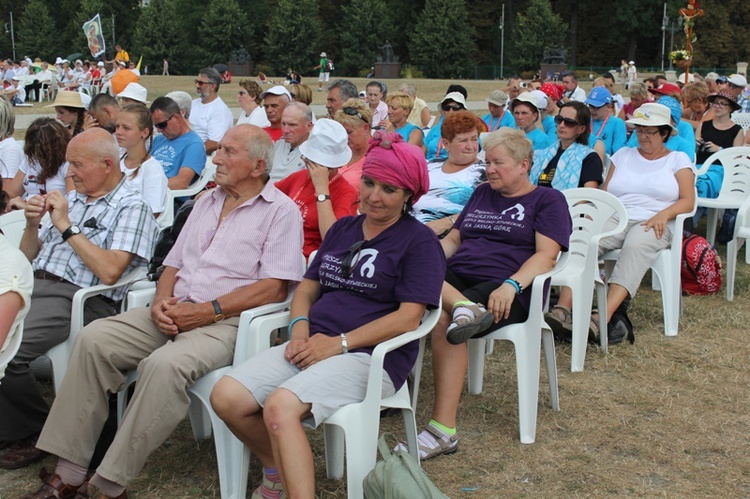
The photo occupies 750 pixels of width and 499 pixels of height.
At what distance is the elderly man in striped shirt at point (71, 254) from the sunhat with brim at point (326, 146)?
2.83 feet

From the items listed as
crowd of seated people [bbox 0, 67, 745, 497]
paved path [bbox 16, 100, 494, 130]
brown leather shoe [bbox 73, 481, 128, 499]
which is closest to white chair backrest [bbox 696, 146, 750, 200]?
crowd of seated people [bbox 0, 67, 745, 497]

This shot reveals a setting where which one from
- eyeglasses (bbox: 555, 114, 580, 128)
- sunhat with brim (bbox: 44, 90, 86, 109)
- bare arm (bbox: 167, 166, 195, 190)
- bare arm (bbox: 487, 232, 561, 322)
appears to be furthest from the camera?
sunhat with brim (bbox: 44, 90, 86, 109)

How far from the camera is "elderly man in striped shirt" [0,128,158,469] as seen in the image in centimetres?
347

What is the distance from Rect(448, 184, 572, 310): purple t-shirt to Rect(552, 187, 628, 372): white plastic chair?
459mm

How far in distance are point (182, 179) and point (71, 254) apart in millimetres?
2332

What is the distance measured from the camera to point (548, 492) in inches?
126

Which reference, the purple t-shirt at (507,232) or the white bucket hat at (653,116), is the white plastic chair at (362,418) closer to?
the purple t-shirt at (507,232)

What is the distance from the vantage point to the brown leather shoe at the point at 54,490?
10.0ft

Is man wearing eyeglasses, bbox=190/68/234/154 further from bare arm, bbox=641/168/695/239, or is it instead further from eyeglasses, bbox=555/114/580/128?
bare arm, bbox=641/168/695/239

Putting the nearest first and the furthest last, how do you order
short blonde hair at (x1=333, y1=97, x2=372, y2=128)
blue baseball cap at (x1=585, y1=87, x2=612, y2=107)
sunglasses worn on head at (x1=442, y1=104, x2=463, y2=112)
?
short blonde hair at (x1=333, y1=97, x2=372, y2=128) < sunglasses worn on head at (x1=442, y1=104, x2=463, y2=112) < blue baseball cap at (x1=585, y1=87, x2=612, y2=107)

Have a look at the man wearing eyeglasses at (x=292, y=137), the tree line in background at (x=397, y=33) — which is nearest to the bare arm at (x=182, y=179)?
the man wearing eyeglasses at (x=292, y=137)

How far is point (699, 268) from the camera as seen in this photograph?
229 inches

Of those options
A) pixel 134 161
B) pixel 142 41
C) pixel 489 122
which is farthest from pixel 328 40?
pixel 134 161

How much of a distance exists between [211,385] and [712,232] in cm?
506
